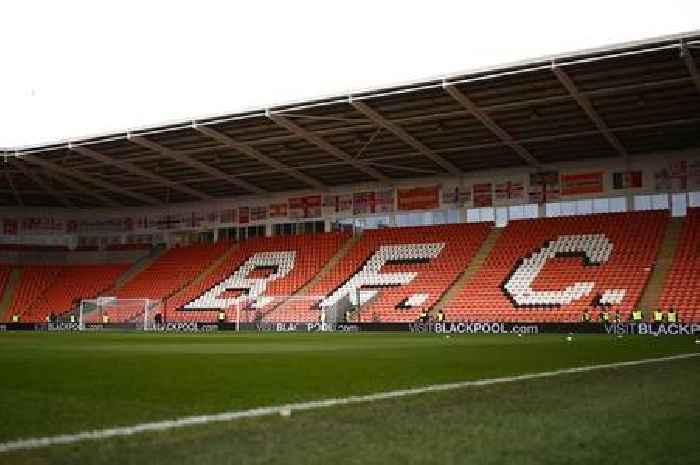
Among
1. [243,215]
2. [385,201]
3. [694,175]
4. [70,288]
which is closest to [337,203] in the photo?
[385,201]

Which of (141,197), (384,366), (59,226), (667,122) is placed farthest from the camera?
(59,226)

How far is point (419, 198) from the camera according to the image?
43562mm

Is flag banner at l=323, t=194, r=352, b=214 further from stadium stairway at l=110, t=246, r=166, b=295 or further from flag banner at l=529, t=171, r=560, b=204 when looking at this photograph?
stadium stairway at l=110, t=246, r=166, b=295

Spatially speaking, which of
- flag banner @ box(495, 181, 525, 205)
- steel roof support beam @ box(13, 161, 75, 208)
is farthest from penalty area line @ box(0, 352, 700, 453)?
steel roof support beam @ box(13, 161, 75, 208)

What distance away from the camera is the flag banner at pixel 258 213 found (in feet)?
160

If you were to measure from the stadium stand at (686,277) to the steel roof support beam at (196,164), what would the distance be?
2405 centimetres

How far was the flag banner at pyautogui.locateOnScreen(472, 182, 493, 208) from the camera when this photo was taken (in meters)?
41.6

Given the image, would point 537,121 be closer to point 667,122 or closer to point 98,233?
point 667,122

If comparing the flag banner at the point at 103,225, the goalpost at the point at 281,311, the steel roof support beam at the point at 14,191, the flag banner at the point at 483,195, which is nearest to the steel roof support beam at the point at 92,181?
the flag banner at the point at 103,225

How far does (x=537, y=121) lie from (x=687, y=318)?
33.5 ft

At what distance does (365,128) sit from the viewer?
34.6 m

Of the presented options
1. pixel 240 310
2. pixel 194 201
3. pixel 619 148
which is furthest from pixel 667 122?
pixel 194 201

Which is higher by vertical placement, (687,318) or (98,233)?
(98,233)

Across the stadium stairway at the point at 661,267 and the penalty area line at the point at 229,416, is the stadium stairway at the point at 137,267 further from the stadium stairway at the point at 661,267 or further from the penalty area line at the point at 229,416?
the penalty area line at the point at 229,416
